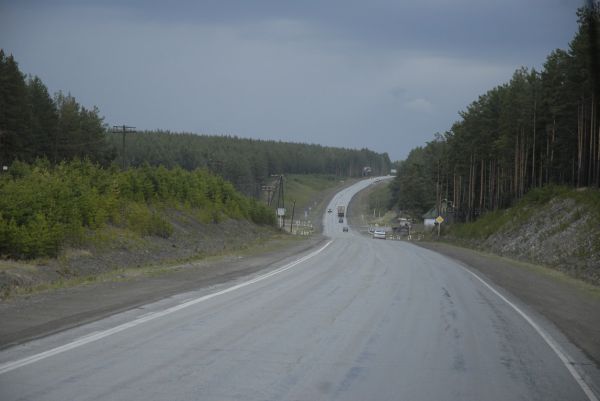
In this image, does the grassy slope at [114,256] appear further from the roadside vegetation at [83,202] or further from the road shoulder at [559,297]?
the road shoulder at [559,297]

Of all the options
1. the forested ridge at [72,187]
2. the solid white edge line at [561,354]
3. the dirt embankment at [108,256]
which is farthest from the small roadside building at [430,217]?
the solid white edge line at [561,354]

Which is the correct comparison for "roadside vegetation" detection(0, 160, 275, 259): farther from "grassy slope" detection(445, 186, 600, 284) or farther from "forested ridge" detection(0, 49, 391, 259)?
"grassy slope" detection(445, 186, 600, 284)

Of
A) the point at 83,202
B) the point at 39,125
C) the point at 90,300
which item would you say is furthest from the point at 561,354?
the point at 39,125

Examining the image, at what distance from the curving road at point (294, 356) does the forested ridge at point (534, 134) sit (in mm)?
15457

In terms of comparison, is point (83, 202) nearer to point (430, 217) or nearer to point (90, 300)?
point (90, 300)

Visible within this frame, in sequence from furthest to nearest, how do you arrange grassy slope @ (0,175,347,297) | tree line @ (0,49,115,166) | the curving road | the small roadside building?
1. the small roadside building
2. tree line @ (0,49,115,166)
3. grassy slope @ (0,175,347,297)
4. the curving road

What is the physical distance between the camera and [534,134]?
63844 mm

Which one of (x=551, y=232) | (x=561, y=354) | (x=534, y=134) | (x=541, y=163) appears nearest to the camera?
Result: (x=561, y=354)

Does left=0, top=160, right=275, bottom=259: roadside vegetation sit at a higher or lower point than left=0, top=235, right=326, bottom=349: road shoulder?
higher

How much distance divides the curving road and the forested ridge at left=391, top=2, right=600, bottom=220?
1546 cm

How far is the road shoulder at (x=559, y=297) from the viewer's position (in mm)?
13078

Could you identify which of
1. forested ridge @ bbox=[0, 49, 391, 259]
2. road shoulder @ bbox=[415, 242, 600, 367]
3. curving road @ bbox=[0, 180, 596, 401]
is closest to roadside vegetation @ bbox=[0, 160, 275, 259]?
forested ridge @ bbox=[0, 49, 391, 259]

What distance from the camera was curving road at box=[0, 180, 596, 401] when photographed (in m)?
7.57

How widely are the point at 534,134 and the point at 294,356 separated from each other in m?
59.7
